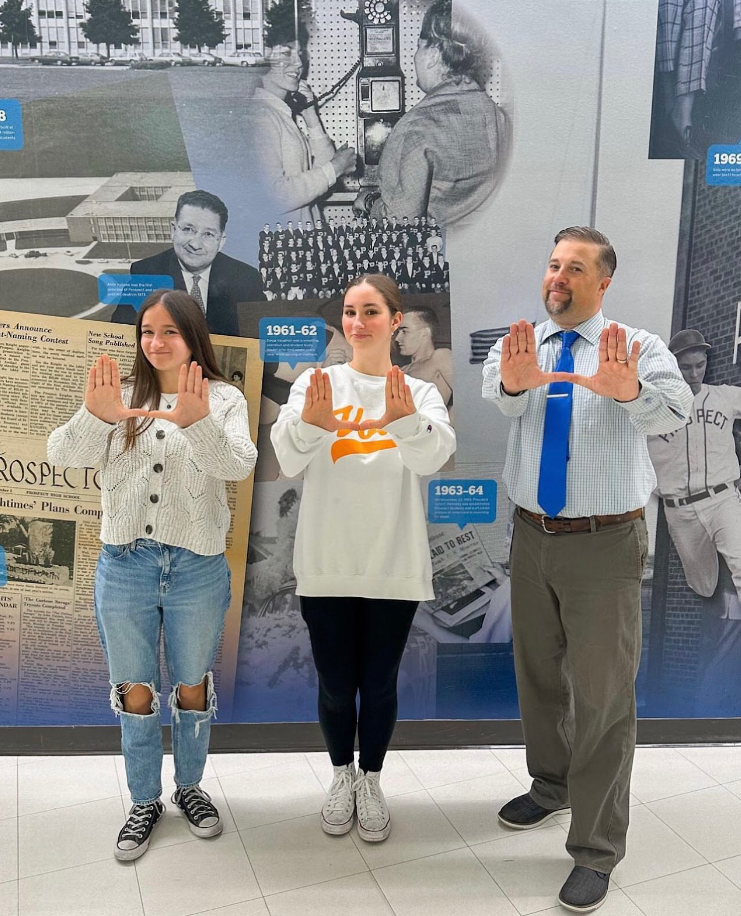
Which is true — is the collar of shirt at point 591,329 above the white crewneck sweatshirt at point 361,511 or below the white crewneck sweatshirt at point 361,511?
above

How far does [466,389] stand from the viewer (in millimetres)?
2992

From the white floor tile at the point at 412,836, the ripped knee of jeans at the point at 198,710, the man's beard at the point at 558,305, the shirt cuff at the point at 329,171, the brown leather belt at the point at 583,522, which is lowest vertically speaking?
the white floor tile at the point at 412,836

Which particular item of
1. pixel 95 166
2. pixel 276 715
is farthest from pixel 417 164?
pixel 276 715

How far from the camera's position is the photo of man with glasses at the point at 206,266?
9.31 ft

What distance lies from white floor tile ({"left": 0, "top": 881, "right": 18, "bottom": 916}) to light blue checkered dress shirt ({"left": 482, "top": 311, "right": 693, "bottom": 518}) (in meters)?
1.82

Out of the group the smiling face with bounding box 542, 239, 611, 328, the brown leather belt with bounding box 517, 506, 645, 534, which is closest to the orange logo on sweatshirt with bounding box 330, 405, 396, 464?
the brown leather belt with bounding box 517, 506, 645, 534

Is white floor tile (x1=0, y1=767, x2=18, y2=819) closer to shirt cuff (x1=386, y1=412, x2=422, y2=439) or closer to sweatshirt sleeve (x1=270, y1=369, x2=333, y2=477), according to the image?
sweatshirt sleeve (x1=270, y1=369, x2=333, y2=477)

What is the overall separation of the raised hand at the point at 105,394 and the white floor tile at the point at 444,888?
1531mm

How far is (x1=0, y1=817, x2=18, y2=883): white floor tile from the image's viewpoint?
238 centimetres

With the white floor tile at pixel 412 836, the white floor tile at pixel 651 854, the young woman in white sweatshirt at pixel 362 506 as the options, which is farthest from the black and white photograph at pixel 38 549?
the white floor tile at pixel 651 854

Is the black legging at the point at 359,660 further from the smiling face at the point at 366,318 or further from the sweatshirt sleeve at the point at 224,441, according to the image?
the smiling face at the point at 366,318

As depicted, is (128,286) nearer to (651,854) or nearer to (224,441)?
(224,441)

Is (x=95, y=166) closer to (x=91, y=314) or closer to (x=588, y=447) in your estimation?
(x=91, y=314)

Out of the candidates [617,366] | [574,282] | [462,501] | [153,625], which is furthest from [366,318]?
[153,625]
